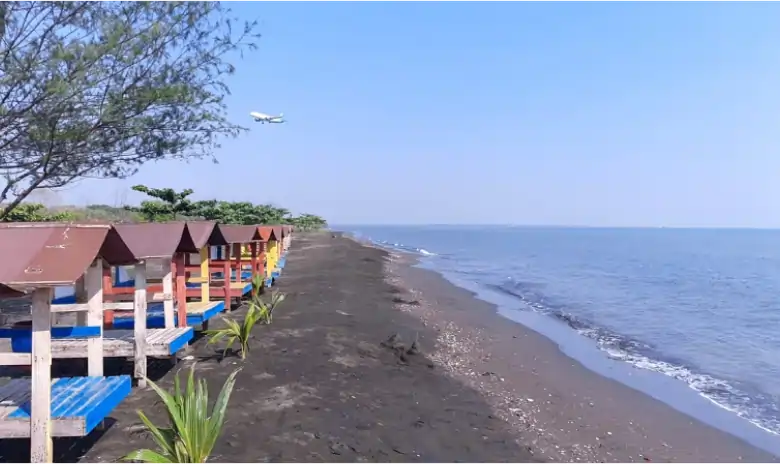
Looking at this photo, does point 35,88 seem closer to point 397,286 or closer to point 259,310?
point 259,310

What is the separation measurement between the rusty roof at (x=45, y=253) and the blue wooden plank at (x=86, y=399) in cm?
A: 108

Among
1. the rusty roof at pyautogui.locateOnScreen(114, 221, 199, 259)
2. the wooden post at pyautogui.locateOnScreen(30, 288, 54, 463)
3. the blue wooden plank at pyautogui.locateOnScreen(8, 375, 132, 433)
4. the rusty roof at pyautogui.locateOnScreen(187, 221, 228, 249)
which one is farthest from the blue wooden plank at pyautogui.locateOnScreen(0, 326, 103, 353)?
the rusty roof at pyautogui.locateOnScreen(187, 221, 228, 249)

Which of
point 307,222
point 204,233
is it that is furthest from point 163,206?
point 307,222

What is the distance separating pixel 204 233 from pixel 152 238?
1.74 meters

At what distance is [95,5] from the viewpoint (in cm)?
793

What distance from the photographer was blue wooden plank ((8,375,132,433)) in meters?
4.11

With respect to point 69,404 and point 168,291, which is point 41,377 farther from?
point 168,291

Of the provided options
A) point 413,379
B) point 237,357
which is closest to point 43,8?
point 237,357

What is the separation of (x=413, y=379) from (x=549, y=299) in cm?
1530

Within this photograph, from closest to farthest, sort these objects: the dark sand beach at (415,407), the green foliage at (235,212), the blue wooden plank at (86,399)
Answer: the blue wooden plank at (86,399) < the dark sand beach at (415,407) < the green foliage at (235,212)

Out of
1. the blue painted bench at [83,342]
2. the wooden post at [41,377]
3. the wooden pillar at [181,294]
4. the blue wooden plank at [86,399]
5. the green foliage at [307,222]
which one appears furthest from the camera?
the green foliage at [307,222]

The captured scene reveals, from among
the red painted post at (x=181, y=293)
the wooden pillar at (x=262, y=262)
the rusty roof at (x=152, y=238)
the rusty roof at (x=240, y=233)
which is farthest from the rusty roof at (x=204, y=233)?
the wooden pillar at (x=262, y=262)

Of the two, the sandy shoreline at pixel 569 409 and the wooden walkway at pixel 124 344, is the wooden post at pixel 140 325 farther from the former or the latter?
the sandy shoreline at pixel 569 409

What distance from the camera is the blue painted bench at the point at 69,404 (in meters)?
4.00
